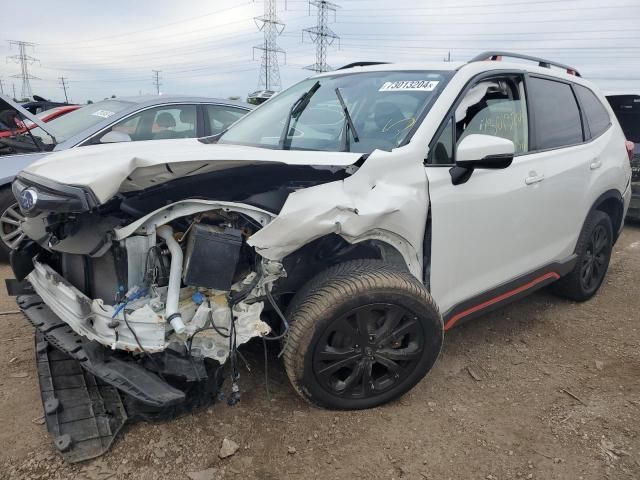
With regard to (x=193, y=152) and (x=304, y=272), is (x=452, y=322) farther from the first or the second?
(x=193, y=152)

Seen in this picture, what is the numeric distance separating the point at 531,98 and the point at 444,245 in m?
1.40

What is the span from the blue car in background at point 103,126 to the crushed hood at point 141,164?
2.12 m

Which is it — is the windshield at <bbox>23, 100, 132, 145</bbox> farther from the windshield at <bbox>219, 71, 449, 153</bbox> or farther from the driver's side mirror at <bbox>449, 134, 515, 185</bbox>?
the driver's side mirror at <bbox>449, 134, 515, 185</bbox>

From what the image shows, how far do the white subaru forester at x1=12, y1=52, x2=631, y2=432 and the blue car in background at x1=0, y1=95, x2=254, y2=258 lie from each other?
7.20 feet

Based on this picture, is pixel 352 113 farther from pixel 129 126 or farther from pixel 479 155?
pixel 129 126

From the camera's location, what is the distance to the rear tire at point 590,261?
385cm

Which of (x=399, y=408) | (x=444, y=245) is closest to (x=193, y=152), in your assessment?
(x=444, y=245)

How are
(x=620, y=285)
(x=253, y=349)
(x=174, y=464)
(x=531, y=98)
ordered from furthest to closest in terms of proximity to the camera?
1. (x=620, y=285)
2. (x=531, y=98)
3. (x=253, y=349)
4. (x=174, y=464)

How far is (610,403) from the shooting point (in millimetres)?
2822

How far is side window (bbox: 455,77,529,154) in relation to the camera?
9.39 feet

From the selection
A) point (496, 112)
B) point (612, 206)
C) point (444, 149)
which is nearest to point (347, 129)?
point (444, 149)

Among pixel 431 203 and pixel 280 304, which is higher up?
pixel 431 203

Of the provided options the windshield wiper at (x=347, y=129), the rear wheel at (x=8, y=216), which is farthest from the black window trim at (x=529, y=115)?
the rear wheel at (x=8, y=216)

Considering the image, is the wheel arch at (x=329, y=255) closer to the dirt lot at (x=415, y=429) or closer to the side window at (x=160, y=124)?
the dirt lot at (x=415, y=429)
